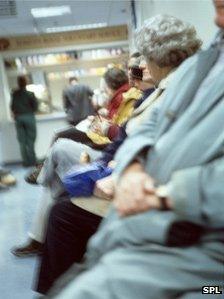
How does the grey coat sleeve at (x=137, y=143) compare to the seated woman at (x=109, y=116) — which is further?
the seated woman at (x=109, y=116)

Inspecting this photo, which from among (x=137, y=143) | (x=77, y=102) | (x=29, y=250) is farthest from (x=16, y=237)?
(x=77, y=102)

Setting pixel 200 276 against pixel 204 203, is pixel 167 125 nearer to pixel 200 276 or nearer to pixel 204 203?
pixel 204 203

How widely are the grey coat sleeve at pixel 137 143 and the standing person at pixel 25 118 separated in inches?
265

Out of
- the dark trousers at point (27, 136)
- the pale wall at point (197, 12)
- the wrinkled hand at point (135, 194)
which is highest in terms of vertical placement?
the pale wall at point (197, 12)

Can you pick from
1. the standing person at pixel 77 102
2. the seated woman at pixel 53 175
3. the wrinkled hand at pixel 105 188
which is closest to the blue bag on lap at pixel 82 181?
the wrinkled hand at pixel 105 188

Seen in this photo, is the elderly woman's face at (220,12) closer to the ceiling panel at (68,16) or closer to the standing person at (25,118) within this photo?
the ceiling panel at (68,16)

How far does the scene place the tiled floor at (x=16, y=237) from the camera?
265 cm

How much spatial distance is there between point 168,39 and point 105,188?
2.16 ft

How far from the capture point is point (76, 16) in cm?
798

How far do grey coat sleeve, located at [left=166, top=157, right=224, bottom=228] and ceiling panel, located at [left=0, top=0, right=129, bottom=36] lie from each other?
20.0ft

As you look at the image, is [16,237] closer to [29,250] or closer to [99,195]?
[29,250]

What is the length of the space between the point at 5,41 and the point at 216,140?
8.67 meters

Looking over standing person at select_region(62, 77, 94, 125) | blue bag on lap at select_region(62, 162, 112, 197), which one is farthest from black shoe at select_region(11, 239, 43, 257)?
standing person at select_region(62, 77, 94, 125)

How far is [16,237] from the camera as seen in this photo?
11.8ft
